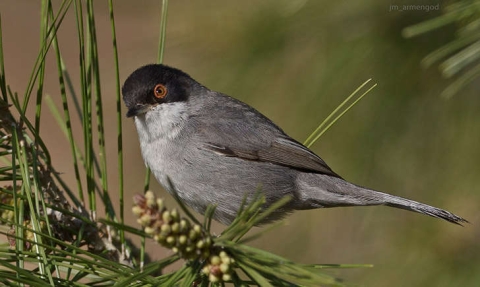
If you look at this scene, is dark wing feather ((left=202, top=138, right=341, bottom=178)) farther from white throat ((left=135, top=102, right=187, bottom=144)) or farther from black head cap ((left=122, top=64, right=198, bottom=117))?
black head cap ((left=122, top=64, right=198, bottom=117))

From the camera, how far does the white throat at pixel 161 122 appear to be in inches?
131

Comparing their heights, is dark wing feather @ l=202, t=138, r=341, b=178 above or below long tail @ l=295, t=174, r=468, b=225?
above

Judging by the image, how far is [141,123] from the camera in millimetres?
3465

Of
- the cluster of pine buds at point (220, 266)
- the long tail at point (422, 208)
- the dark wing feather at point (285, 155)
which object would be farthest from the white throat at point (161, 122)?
the cluster of pine buds at point (220, 266)

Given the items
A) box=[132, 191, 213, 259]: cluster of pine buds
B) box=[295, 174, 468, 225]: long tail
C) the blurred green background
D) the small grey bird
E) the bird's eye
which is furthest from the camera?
the bird's eye

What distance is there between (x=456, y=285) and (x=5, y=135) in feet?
6.53

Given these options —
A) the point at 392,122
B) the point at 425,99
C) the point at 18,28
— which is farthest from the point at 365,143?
the point at 18,28

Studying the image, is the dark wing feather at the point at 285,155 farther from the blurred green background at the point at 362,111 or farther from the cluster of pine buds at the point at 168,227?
the cluster of pine buds at the point at 168,227

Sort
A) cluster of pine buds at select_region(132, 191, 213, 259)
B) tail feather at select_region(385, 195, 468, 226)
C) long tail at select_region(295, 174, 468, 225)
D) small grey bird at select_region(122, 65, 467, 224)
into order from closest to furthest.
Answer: cluster of pine buds at select_region(132, 191, 213, 259) → tail feather at select_region(385, 195, 468, 226) → long tail at select_region(295, 174, 468, 225) → small grey bird at select_region(122, 65, 467, 224)

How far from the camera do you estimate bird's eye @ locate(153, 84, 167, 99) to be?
137 inches

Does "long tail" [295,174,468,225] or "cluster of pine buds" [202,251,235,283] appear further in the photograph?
"long tail" [295,174,468,225]

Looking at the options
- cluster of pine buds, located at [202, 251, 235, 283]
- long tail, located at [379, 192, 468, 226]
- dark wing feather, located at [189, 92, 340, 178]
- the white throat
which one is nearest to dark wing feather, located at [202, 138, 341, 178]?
dark wing feather, located at [189, 92, 340, 178]

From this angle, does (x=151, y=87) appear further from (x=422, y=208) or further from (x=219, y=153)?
(x=422, y=208)

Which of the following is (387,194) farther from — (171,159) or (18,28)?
(18,28)
